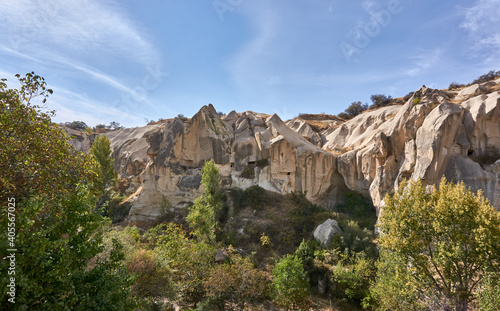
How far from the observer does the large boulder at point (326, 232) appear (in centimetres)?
1762

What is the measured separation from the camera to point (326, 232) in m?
18.1

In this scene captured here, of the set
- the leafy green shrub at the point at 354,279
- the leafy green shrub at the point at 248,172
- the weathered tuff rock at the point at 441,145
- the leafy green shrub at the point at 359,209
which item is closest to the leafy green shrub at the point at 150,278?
the leafy green shrub at the point at 354,279

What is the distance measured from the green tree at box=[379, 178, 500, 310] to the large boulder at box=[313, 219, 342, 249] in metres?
8.37

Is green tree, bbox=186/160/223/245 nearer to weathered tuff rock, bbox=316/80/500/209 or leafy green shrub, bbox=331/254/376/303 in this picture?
leafy green shrub, bbox=331/254/376/303

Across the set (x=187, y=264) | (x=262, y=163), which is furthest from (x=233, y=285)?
(x=262, y=163)

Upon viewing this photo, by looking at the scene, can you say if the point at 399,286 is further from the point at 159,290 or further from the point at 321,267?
the point at 159,290

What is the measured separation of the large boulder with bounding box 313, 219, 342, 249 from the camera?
57.8 feet

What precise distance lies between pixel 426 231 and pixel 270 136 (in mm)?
18466

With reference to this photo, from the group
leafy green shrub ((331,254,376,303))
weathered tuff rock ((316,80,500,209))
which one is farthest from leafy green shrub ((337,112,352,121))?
leafy green shrub ((331,254,376,303))

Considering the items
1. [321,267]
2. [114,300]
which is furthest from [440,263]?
[114,300]

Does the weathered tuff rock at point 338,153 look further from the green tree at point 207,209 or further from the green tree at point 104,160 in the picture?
the green tree at point 207,209

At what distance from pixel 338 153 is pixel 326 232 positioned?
34.9 ft

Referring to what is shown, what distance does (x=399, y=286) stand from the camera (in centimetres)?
945

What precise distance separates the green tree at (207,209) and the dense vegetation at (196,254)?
0.39 ft
